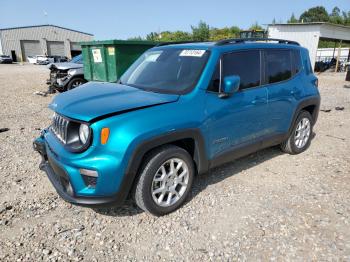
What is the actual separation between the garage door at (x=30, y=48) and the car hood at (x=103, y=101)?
181ft

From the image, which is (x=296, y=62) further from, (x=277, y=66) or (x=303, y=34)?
(x=303, y=34)

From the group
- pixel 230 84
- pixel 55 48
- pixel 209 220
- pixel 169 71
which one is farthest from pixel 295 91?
pixel 55 48

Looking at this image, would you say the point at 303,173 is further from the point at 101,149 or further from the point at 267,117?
the point at 101,149

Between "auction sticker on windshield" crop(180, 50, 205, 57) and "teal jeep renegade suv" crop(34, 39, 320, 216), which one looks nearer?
"teal jeep renegade suv" crop(34, 39, 320, 216)

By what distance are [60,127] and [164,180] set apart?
1.24 m

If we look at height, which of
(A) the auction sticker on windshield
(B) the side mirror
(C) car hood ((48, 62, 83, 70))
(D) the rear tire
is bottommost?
(D) the rear tire

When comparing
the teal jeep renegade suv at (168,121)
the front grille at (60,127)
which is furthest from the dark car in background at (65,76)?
the front grille at (60,127)

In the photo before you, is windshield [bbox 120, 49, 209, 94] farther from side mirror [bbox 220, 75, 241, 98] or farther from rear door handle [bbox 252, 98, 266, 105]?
rear door handle [bbox 252, 98, 266, 105]

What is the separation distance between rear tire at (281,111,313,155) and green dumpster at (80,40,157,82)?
18.9 ft

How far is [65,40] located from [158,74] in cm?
5532

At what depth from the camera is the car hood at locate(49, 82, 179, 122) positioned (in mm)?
2812

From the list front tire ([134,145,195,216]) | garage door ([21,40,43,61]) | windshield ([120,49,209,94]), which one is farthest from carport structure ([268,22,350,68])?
garage door ([21,40,43,61])

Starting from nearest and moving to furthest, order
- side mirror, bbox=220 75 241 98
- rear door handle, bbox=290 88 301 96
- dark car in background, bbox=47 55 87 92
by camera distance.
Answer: side mirror, bbox=220 75 241 98 → rear door handle, bbox=290 88 301 96 → dark car in background, bbox=47 55 87 92

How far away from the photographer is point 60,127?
3.15 meters
